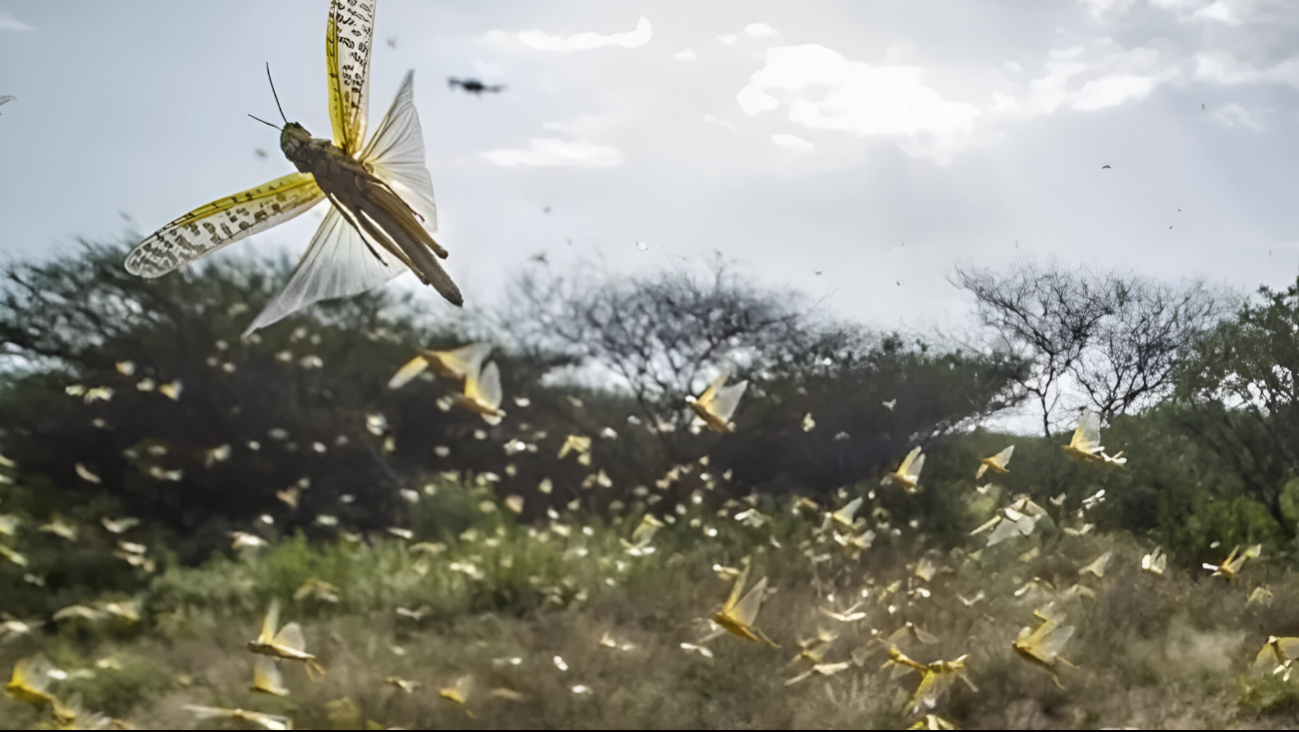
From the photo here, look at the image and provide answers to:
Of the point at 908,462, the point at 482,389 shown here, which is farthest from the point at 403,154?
the point at 908,462

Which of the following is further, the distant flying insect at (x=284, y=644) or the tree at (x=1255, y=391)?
the tree at (x=1255, y=391)

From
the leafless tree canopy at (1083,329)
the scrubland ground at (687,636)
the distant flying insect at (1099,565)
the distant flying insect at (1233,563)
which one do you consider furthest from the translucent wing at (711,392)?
the distant flying insect at (1233,563)

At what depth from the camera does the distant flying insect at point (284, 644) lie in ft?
3.39

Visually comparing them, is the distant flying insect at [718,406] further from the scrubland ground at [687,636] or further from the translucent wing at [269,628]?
the translucent wing at [269,628]

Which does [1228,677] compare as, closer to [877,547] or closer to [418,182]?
[877,547]

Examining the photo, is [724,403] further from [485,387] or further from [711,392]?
[485,387]

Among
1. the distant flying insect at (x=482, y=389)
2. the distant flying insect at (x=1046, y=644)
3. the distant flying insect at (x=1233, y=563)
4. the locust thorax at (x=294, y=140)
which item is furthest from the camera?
the distant flying insect at (x=1233, y=563)

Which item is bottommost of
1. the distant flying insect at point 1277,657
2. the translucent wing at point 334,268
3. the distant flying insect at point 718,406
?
the distant flying insect at point 1277,657

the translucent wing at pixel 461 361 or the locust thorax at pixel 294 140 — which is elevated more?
the locust thorax at pixel 294 140

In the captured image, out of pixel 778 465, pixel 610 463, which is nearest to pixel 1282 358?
pixel 778 465

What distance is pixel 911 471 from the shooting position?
1.25 m

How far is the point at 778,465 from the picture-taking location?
53.4 inches

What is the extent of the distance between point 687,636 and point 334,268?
0.78 m

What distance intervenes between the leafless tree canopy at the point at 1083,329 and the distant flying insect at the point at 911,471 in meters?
0.20
